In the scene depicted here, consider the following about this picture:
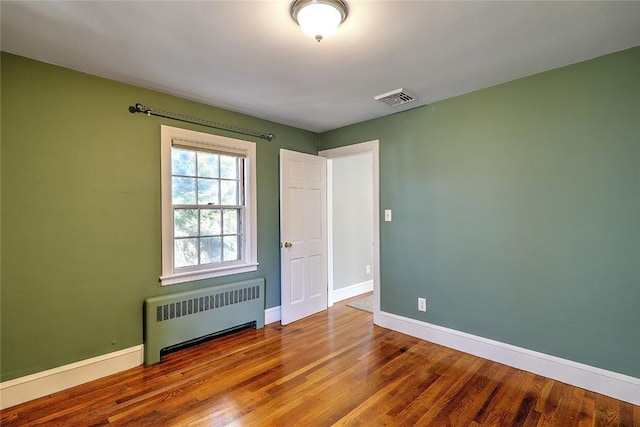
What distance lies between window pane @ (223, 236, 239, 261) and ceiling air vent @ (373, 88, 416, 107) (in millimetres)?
2051

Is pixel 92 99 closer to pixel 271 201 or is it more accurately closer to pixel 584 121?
pixel 271 201

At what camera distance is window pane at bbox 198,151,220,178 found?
3.10 meters

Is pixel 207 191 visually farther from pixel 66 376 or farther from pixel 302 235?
pixel 66 376

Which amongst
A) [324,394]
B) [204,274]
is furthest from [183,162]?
[324,394]

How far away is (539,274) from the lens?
2459 millimetres

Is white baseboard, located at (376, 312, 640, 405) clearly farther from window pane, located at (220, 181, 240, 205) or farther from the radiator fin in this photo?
window pane, located at (220, 181, 240, 205)

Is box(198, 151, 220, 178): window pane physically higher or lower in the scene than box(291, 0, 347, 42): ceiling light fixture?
lower

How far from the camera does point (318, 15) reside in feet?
5.30

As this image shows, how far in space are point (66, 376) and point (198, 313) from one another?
A: 1.00 metres

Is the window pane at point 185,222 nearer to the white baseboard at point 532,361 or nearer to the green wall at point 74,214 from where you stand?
the green wall at point 74,214

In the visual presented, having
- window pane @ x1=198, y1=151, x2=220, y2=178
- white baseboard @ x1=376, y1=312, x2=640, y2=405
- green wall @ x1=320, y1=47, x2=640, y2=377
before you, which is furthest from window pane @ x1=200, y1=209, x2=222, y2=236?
white baseboard @ x1=376, y1=312, x2=640, y2=405

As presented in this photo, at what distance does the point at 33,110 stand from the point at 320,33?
2.08 meters

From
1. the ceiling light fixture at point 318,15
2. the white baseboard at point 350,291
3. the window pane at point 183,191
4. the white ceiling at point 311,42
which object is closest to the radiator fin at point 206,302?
the window pane at point 183,191

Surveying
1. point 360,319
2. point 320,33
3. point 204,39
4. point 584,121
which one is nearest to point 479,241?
point 584,121
